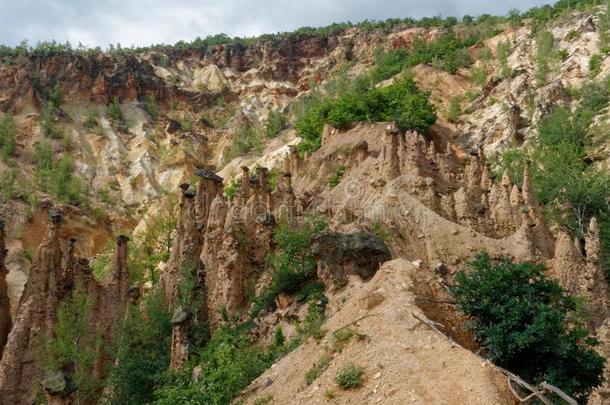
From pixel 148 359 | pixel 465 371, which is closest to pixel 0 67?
pixel 148 359

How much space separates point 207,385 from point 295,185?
78.1ft

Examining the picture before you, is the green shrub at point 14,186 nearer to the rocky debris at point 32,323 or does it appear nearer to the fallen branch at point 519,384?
the rocky debris at point 32,323

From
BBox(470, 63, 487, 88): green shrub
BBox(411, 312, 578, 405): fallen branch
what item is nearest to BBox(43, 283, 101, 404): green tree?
BBox(411, 312, 578, 405): fallen branch

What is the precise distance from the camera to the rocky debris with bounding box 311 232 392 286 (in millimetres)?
15992

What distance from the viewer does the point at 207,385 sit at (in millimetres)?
13445

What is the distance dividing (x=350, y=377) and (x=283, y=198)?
1636 cm

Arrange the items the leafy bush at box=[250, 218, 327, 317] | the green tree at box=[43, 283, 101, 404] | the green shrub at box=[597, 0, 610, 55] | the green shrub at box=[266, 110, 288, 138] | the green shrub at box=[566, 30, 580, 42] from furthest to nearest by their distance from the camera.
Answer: the green shrub at box=[266, 110, 288, 138] → the green shrub at box=[566, 30, 580, 42] → the green shrub at box=[597, 0, 610, 55] → the green tree at box=[43, 283, 101, 404] → the leafy bush at box=[250, 218, 327, 317]

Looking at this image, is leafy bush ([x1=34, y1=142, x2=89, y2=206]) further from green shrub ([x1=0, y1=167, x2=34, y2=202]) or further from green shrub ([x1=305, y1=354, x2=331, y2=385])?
green shrub ([x1=305, y1=354, x2=331, y2=385])

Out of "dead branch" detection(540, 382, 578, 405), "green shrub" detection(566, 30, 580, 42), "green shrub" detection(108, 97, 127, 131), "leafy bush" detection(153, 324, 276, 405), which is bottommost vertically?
"leafy bush" detection(153, 324, 276, 405)

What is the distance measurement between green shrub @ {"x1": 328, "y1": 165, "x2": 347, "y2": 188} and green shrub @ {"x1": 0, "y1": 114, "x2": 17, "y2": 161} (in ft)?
97.8

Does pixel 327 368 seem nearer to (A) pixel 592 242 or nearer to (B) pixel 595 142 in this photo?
(A) pixel 592 242

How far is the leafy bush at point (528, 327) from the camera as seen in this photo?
11.2 meters

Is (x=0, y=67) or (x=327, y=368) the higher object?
(x=0, y=67)

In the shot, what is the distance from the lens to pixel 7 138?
50.7 metres
